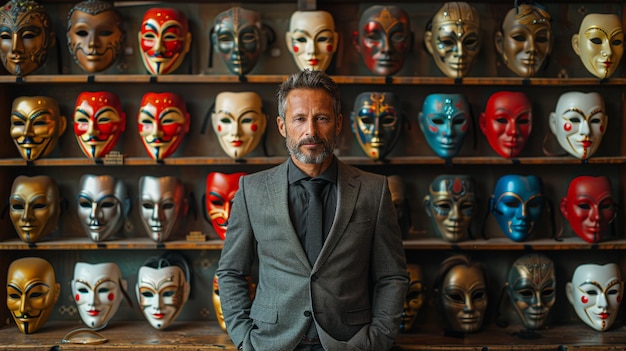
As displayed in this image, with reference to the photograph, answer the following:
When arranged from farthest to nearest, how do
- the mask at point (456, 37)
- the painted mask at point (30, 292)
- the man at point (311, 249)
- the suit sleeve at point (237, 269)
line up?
the mask at point (456, 37), the painted mask at point (30, 292), the suit sleeve at point (237, 269), the man at point (311, 249)

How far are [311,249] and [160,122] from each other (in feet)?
4.86

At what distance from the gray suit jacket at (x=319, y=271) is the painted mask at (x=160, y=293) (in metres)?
1.01

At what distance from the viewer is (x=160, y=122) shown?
3.55 m

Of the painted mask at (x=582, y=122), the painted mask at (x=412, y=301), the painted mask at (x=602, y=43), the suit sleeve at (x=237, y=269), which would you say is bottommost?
the painted mask at (x=412, y=301)

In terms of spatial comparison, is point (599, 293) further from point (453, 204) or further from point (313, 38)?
point (313, 38)

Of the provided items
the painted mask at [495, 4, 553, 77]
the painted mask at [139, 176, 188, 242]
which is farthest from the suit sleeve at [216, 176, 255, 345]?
the painted mask at [495, 4, 553, 77]

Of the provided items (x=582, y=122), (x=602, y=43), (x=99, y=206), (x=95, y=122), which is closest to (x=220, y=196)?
(x=99, y=206)

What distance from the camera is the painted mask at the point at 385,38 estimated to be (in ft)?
11.6

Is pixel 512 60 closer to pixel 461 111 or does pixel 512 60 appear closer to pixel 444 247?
pixel 461 111

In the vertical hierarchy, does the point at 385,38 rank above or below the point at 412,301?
above

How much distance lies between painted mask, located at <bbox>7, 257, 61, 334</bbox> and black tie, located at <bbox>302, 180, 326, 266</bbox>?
5.74ft

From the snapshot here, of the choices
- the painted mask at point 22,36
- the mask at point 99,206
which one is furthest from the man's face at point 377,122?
the painted mask at point 22,36

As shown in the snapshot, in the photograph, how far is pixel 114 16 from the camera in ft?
11.9

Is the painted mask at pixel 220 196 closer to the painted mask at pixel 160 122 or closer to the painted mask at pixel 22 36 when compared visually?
the painted mask at pixel 160 122
